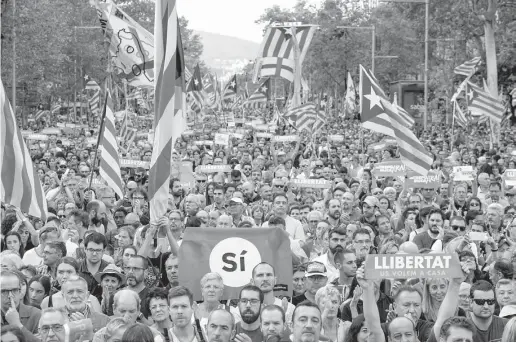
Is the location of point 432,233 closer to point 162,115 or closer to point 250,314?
point 162,115

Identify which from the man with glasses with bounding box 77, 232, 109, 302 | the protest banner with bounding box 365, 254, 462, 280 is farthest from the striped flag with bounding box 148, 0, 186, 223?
the protest banner with bounding box 365, 254, 462, 280

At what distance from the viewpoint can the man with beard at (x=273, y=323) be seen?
7.92 m

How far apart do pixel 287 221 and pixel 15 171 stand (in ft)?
14.0

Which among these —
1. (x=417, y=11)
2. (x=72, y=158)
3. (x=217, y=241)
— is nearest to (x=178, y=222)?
Result: (x=217, y=241)

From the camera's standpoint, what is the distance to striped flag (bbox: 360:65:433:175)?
A: 54.1ft

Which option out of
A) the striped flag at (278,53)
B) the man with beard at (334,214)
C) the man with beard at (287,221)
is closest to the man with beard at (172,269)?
the man with beard at (287,221)

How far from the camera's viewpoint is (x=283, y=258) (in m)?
9.72

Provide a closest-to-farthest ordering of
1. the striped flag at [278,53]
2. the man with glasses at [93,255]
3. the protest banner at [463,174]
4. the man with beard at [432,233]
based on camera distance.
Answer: the man with glasses at [93,255], the man with beard at [432,233], the protest banner at [463,174], the striped flag at [278,53]

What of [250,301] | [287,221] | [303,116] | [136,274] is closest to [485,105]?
[303,116]

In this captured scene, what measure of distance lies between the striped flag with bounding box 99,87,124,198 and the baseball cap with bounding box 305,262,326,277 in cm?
627

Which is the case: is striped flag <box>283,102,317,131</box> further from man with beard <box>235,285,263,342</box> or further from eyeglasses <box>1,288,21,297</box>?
eyeglasses <box>1,288,21,297</box>

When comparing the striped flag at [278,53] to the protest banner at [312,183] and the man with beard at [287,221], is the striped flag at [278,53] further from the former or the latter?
the man with beard at [287,221]

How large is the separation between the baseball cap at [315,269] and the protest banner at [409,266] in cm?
254

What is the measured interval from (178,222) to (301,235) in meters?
1.49
